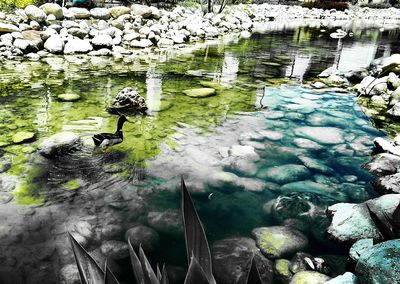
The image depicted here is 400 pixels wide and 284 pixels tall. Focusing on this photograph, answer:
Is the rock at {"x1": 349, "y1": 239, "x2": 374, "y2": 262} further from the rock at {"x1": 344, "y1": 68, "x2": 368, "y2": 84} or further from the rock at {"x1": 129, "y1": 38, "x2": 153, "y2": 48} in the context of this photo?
the rock at {"x1": 129, "y1": 38, "x2": 153, "y2": 48}

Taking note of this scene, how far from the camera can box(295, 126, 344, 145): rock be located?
13.6 ft

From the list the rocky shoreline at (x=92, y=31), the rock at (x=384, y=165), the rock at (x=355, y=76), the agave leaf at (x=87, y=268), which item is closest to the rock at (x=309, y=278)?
the agave leaf at (x=87, y=268)

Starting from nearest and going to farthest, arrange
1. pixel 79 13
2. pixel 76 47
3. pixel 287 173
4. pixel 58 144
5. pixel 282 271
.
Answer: pixel 282 271 < pixel 287 173 < pixel 58 144 < pixel 76 47 < pixel 79 13

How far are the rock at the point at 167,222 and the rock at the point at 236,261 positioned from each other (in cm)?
31

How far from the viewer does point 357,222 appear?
240 centimetres

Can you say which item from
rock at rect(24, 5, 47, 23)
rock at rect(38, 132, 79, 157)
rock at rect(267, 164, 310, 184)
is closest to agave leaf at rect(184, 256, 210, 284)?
rock at rect(267, 164, 310, 184)

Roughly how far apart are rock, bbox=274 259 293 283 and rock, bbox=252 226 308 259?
0.18 feet

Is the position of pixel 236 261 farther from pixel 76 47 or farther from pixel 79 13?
pixel 79 13

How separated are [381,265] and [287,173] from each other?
5.18 feet

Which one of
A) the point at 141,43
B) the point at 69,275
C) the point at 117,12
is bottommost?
the point at 69,275

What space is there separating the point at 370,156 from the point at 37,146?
12.0 ft

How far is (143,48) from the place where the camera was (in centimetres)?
1034

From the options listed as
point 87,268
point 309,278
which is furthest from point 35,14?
point 87,268

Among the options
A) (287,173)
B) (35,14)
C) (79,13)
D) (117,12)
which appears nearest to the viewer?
(287,173)
